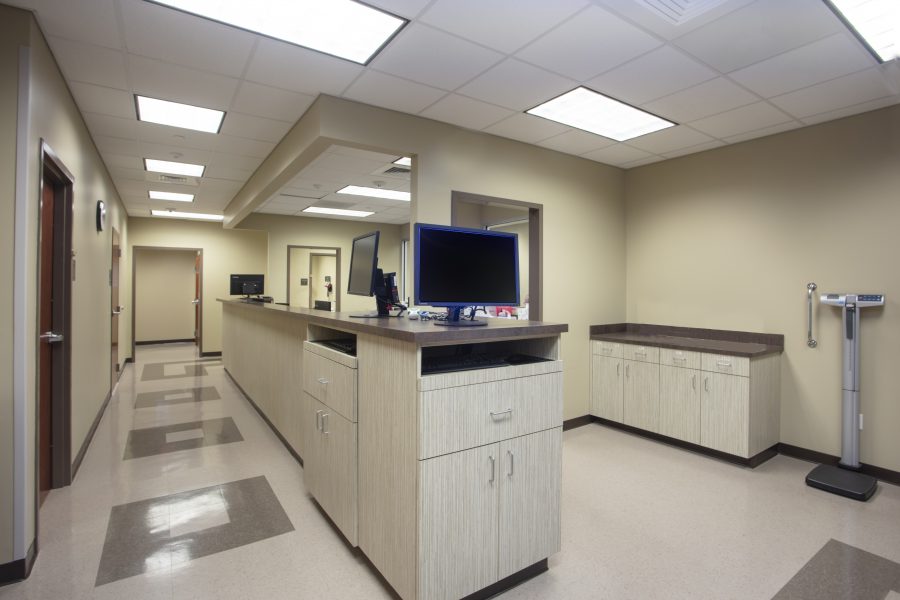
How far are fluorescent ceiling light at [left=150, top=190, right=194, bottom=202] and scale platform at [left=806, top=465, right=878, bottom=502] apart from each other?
7.84m

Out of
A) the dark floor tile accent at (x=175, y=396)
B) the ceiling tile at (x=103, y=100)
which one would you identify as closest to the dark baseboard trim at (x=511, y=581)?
the ceiling tile at (x=103, y=100)

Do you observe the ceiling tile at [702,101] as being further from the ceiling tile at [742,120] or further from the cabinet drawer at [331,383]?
the cabinet drawer at [331,383]

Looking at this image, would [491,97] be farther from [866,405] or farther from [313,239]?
[313,239]

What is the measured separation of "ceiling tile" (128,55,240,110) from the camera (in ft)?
9.44

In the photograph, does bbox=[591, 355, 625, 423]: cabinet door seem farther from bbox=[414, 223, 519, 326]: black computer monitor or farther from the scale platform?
bbox=[414, 223, 519, 326]: black computer monitor

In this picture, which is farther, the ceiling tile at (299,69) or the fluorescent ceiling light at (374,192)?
the fluorescent ceiling light at (374,192)

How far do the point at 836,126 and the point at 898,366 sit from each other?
5.96 feet

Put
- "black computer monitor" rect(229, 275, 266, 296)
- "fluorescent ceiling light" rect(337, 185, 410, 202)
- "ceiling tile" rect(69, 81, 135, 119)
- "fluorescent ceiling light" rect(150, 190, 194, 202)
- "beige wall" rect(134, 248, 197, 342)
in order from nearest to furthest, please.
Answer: "ceiling tile" rect(69, 81, 135, 119)
"fluorescent ceiling light" rect(337, 185, 410, 202)
"fluorescent ceiling light" rect(150, 190, 194, 202)
"black computer monitor" rect(229, 275, 266, 296)
"beige wall" rect(134, 248, 197, 342)

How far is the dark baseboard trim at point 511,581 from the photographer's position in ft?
6.22

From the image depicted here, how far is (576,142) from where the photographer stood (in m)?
4.13

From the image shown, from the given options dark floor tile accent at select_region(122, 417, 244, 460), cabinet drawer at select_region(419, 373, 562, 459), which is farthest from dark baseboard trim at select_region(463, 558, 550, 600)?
dark floor tile accent at select_region(122, 417, 244, 460)

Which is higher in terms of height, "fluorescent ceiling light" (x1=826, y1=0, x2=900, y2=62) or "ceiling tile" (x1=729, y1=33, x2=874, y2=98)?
"fluorescent ceiling light" (x1=826, y1=0, x2=900, y2=62)

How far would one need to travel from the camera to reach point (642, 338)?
171 inches

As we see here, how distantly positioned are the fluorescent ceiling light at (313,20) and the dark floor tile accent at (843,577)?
10.7 ft
